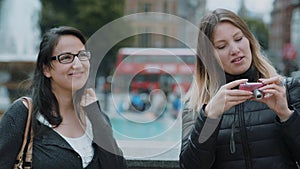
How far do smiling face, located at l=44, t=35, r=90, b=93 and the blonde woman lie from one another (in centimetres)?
48

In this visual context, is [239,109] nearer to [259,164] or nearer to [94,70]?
[259,164]

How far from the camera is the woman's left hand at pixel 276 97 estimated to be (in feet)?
5.19

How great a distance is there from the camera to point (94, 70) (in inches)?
81.6

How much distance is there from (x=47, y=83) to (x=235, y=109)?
33.4 inches

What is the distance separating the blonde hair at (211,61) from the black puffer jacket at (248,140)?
0.32ft

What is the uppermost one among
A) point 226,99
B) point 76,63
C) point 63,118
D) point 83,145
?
point 76,63

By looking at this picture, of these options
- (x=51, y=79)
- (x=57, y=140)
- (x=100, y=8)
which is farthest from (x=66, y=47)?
(x=100, y=8)

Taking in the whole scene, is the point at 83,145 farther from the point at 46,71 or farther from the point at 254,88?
the point at 254,88

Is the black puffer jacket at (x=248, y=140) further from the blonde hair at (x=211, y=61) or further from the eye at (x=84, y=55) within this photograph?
the eye at (x=84, y=55)

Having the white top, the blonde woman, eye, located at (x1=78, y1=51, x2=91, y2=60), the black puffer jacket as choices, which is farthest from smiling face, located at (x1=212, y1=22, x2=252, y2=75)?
the white top

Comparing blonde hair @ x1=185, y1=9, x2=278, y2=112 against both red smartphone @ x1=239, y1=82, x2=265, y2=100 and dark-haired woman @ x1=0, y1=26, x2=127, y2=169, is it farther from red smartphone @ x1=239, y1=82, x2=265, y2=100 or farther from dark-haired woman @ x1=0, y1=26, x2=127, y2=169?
dark-haired woman @ x1=0, y1=26, x2=127, y2=169

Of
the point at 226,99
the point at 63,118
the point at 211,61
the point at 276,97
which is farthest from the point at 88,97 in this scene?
the point at 276,97

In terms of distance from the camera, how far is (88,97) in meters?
2.12

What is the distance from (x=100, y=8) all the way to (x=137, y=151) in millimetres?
27361
